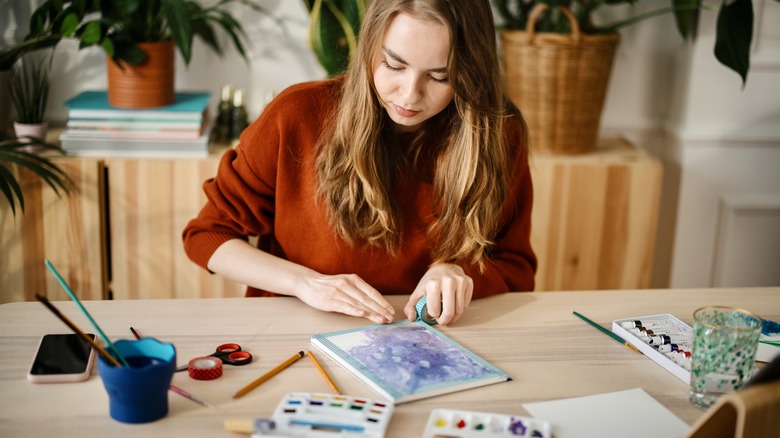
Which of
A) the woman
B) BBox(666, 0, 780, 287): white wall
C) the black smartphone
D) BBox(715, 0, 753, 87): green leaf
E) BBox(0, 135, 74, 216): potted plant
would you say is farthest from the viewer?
BBox(666, 0, 780, 287): white wall

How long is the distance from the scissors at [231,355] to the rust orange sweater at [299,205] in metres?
0.37

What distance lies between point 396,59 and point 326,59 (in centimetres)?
93

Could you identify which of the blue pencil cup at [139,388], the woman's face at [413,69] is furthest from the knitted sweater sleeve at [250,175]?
the blue pencil cup at [139,388]

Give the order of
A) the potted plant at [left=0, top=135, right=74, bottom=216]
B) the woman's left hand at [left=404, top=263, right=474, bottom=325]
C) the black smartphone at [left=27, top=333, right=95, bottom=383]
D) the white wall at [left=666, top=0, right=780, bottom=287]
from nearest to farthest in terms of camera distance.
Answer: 1. the black smartphone at [left=27, top=333, right=95, bottom=383]
2. the woman's left hand at [left=404, top=263, right=474, bottom=325]
3. the potted plant at [left=0, top=135, right=74, bottom=216]
4. the white wall at [left=666, top=0, right=780, bottom=287]

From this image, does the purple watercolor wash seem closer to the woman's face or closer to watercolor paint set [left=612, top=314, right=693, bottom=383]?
watercolor paint set [left=612, top=314, right=693, bottom=383]

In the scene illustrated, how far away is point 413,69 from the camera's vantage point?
131 cm

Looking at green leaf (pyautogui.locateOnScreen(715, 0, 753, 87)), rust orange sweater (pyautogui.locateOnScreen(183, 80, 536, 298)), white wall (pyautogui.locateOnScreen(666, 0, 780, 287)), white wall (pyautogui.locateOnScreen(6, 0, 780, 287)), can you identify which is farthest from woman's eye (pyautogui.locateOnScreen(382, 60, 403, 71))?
white wall (pyautogui.locateOnScreen(666, 0, 780, 287))

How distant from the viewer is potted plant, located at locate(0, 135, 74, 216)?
6.24 ft

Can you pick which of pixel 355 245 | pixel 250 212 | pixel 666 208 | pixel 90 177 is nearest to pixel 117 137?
pixel 90 177

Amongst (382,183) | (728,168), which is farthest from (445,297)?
(728,168)

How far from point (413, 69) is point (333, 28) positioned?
0.94 meters

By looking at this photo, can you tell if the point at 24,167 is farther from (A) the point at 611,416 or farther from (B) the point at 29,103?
(A) the point at 611,416

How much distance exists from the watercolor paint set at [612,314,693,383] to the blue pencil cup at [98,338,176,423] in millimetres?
662

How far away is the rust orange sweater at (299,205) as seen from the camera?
152 centimetres
